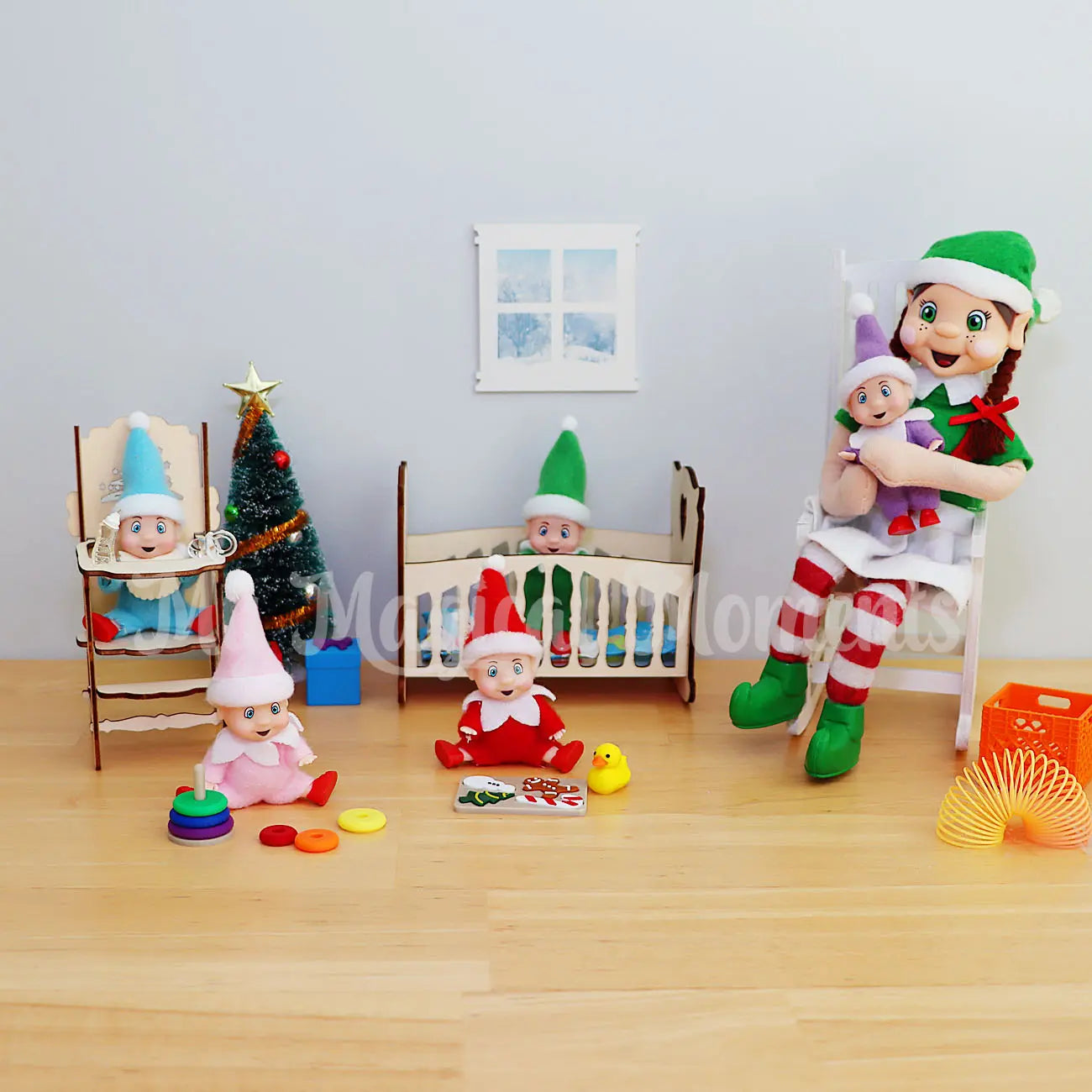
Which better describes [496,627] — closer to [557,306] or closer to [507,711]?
[507,711]

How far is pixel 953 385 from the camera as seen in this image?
2.60 metres

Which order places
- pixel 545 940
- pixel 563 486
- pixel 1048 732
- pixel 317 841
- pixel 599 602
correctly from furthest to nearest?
pixel 563 486 → pixel 599 602 → pixel 1048 732 → pixel 317 841 → pixel 545 940

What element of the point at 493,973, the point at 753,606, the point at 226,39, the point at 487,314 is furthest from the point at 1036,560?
the point at 226,39

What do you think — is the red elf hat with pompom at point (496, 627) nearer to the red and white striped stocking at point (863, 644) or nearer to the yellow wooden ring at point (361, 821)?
the yellow wooden ring at point (361, 821)

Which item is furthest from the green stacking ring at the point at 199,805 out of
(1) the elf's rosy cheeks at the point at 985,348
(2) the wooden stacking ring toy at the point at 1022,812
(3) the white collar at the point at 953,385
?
(1) the elf's rosy cheeks at the point at 985,348

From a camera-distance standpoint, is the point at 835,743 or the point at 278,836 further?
the point at 835,743

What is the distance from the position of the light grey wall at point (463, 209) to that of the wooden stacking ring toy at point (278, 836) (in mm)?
1189

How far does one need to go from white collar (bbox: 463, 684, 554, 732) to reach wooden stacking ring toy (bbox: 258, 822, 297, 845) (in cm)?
49

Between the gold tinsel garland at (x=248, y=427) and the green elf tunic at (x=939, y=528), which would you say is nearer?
the green elf tunic at (x=939, y=528)

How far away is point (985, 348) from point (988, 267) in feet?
0.57

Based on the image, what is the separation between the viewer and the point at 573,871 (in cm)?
201

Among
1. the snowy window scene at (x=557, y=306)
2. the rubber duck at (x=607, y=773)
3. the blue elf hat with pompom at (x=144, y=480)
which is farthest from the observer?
the snowy window scene at (x=557, y=306)

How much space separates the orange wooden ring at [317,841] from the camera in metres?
2.07

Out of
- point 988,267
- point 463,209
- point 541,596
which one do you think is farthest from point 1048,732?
point 463,209
